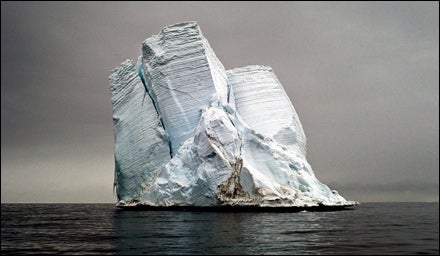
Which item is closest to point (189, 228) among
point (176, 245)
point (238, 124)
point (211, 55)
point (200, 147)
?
point (176, 245)

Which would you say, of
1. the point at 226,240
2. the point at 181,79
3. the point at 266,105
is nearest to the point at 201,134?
the point at 181,79

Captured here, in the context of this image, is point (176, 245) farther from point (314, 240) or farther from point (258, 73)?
point (258, 73)

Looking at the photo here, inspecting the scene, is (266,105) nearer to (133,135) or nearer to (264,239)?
(133,135)

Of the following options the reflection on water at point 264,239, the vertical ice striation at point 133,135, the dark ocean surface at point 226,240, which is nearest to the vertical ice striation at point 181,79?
the vertical ice striation at point 133,135

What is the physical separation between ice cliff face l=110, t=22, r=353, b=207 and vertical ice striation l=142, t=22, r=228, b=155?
0.20ft

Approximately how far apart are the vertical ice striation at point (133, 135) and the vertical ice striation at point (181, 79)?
0.80 meters

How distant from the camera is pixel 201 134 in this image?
2711cm

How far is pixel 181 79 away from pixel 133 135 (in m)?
4.52

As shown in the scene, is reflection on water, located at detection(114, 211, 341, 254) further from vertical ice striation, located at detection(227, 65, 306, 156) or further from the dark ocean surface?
vertical ice striation, located at detection(227, 65, 306, 156)

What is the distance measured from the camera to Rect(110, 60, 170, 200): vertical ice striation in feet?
98.5

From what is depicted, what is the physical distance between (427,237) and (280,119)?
1902 cm

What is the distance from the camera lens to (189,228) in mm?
16422

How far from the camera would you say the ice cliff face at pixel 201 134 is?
2602 cm

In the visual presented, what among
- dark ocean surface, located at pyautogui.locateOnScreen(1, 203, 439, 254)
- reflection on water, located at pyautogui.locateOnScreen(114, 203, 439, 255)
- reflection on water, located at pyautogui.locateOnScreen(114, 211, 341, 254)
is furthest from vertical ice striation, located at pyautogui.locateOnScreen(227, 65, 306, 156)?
dark ocean surface, located at pyautogui.locateOnScreen(1, 203, 439, 254)
